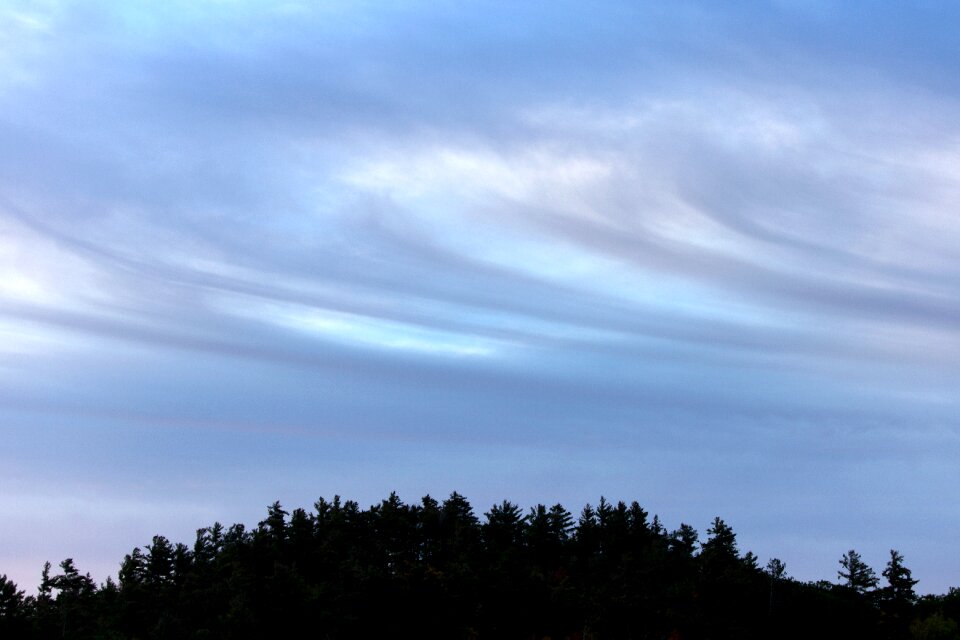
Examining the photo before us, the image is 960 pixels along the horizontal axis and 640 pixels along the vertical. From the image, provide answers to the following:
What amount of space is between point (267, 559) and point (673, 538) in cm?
3911

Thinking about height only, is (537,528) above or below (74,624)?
above

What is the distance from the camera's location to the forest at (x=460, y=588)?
255ft

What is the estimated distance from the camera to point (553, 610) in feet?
265

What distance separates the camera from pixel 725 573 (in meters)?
87.4

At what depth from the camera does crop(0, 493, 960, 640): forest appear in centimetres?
7775

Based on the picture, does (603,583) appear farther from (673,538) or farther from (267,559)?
(267,559)

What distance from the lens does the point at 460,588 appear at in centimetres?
8112

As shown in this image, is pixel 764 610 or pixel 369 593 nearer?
pixel 369 593

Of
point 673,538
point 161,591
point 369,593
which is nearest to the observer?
point 369,593

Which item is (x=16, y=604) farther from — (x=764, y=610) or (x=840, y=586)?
(x=840, y=586)

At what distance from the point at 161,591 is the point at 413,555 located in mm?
23050

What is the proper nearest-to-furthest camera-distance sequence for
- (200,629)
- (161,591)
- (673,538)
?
1. (200,629)
2. (161,591)
3. (673,538)

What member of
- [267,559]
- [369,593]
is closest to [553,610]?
[369,593]

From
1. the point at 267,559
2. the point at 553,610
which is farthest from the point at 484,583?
the point at 267,559
